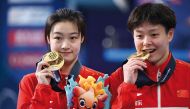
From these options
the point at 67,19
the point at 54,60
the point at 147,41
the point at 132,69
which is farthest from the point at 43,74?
the point at 147,41

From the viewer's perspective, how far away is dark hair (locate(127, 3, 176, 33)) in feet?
12.7

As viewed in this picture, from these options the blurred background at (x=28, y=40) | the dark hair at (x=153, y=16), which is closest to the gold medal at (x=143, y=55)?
the dark hair at (x=153, y=16)

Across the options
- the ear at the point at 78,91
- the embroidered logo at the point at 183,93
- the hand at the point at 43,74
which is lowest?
the embroidered logo at the point at 183,93

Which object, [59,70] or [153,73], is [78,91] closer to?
[59,70]

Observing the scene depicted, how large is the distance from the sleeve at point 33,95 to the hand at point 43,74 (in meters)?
0.03

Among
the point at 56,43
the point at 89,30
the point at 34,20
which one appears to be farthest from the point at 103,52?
the point at 56,43

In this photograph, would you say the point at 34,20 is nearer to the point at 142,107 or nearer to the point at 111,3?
the point at 111,3

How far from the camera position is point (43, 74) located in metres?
3.86

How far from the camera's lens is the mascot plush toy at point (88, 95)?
12.5 feet

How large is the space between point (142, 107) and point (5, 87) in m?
4.87

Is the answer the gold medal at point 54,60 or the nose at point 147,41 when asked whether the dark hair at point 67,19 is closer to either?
the gold medal at point 54,60

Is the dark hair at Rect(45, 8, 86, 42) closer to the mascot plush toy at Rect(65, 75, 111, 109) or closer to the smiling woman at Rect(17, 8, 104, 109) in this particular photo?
the smiling woman at Rect(17, 8, 104, 109)

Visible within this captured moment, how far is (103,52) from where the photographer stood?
877 cm

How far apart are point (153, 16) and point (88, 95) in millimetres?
639
